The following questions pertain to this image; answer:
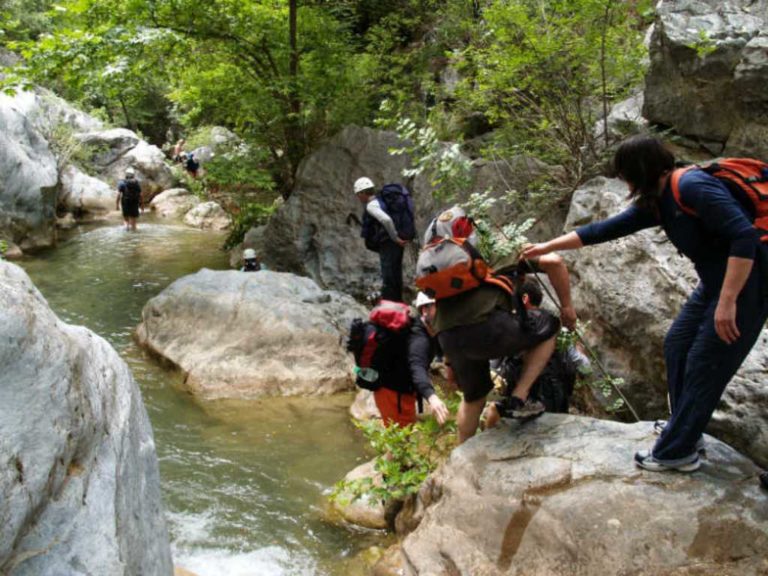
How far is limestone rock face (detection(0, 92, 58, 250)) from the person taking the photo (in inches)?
575

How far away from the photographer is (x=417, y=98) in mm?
13047

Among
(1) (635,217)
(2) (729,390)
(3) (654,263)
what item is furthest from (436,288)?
(3) (654,263)

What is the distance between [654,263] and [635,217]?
2168 millimetres

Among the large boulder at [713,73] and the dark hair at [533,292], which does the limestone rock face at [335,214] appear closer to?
the large boulder at [713,73]

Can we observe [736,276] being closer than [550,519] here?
Yes

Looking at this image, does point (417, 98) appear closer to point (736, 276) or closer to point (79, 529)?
point (736, 276)

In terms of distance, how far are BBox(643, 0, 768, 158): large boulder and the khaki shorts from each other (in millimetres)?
4060

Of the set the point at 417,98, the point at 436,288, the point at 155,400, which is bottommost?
the point at 155,400

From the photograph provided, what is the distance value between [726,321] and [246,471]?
14.3ft

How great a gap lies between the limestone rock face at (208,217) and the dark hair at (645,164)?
643 inches

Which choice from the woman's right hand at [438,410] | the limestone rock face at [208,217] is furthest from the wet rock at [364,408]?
the limestone rock face at [208,217]

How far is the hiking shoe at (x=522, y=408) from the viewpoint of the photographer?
4121 millimetres

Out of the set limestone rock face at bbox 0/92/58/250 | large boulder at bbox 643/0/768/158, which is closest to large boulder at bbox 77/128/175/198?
limestone rock face at bbox 0/92/58/250

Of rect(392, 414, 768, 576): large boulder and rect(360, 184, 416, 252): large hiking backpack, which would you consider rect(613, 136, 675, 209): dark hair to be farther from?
rect(360, 184, 416, 252): large hiking backpack
